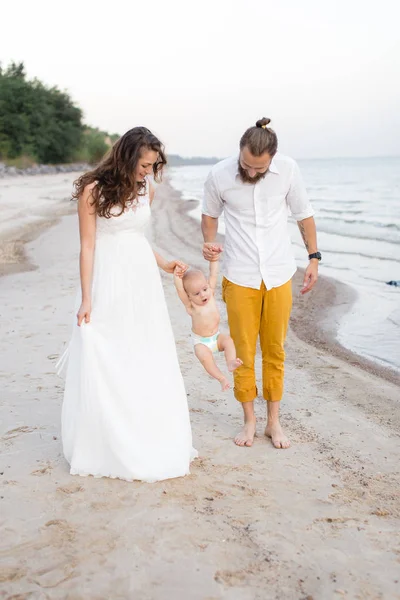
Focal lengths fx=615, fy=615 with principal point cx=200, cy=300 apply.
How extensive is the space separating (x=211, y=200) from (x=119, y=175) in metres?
0.85

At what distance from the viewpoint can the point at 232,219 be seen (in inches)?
154

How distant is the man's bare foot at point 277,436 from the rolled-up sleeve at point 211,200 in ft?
4.71

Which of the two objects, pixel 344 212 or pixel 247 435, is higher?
pixel 247 435

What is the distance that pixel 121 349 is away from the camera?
11.0 feet

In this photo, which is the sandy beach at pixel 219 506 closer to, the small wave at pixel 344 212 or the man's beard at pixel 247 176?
the man's beard at pixel 247 176

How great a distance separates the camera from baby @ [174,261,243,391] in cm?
366

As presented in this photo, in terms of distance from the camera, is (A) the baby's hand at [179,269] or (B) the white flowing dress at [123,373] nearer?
(B) the white flowing dress at [123,373]

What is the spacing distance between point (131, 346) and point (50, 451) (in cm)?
94

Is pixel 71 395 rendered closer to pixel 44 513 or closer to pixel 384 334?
pixel 44 513

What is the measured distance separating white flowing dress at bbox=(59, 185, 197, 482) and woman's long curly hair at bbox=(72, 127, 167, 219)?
0.09m

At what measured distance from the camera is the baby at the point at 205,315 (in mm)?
3656

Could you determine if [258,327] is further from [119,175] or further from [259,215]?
[119,175]

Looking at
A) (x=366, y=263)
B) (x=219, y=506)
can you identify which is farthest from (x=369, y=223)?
(x=219, y=506)

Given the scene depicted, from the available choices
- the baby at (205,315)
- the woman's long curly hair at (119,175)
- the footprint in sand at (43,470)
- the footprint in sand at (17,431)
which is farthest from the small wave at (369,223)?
the footprint in sand at (43,470)
